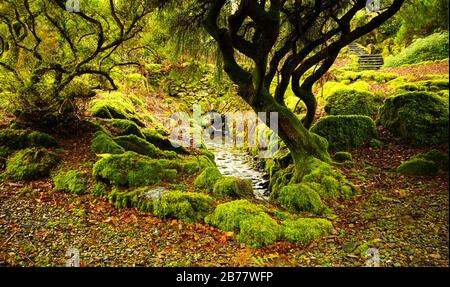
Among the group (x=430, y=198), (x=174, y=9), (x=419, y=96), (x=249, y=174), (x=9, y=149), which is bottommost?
(x=249, y=174)

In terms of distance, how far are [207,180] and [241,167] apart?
5.19 meters

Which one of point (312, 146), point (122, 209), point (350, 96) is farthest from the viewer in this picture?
point (350, 96)

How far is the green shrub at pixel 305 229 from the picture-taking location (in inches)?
179

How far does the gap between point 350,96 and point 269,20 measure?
6031 mm

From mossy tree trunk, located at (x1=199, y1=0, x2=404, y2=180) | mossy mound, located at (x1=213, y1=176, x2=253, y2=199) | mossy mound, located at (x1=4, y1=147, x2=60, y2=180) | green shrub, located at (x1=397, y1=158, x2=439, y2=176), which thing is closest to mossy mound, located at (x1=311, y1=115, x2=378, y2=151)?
mossy tree trunk, located at (x1=199, y1=0, x2=404, y2=180)

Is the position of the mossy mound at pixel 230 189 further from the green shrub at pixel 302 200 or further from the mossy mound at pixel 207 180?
the green shrub at pixel 302 200

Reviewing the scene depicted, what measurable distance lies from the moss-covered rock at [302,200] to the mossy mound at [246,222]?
680mm

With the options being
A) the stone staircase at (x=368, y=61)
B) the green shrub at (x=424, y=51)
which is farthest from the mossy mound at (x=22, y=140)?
the stone staircase at (x=368, y=61)

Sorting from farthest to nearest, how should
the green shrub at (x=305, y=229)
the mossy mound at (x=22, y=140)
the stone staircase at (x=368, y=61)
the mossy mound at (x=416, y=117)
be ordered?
1. the stone staircase at (x=368, y=61)
2. the mossy mound at (x=22, y=140)
3. the mossy mound at (x=416, y=117)
4. the green shrub at (x=305, y=229)

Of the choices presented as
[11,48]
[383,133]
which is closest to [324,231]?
[383,133]
